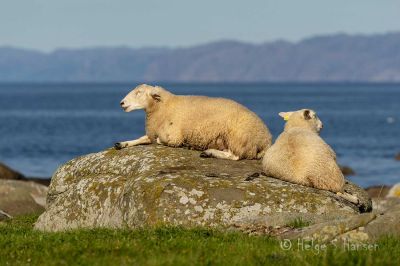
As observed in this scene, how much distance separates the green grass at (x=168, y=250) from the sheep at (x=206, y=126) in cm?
588

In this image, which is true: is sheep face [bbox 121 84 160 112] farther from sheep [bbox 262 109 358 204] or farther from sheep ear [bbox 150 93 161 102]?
sheep [bbox 262 109 358 204]

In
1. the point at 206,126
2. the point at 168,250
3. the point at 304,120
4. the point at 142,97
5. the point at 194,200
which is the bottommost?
the point at 194,200

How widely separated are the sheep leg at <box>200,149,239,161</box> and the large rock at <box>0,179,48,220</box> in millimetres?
8555

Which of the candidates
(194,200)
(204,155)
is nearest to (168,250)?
(194,200)

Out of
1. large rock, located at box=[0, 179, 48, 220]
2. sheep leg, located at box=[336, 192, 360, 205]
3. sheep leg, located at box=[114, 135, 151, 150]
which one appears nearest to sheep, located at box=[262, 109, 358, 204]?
sheep leg, located at box=[336, 192, 360, 205]

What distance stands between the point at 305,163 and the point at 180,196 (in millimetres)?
2856

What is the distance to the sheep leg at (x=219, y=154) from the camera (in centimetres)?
1912

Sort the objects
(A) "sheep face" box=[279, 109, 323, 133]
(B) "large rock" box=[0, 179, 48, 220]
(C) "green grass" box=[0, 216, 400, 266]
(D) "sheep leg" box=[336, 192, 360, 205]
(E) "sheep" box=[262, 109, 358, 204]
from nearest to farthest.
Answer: (C) "green grass" box=[0, 216, 400, 266] < (E) "sheep" box=[262, 109, 358, 204] < (D) "sheep leg" box=[336, 192, 360, 205] < (A) "sheep face" box=[279, 109, 323, 133] < (B) "large rock" box=[0, 179, 48, 220]

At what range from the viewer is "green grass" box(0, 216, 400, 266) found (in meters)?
11.2

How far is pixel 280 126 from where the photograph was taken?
125 meters

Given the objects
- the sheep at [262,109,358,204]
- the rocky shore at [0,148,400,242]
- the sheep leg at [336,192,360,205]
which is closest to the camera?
the rocky shore at [0,148,400,242]

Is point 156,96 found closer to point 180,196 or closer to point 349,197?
point 180,196

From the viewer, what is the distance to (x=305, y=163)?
1733 centimetres

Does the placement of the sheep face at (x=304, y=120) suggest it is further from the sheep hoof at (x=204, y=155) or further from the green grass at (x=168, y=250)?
the green grass at (x=168, y=250)
